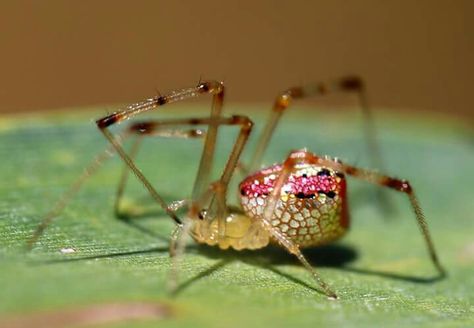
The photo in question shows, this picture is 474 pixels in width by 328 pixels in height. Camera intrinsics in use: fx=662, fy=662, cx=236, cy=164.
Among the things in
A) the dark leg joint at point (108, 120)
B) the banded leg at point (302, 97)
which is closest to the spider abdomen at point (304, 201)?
the banded leg at point (302, 97)

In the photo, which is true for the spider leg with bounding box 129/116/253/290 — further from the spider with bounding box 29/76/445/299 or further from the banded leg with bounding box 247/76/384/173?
the banded leg with bounding box 247/76/384/173

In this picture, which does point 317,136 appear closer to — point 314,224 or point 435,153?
point 435,153

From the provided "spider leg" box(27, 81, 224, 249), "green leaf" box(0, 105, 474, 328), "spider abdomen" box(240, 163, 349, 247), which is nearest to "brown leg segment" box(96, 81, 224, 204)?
"spider leg" box(27, 81, 224, 249)

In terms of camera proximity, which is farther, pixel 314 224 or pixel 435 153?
pixel 435 153

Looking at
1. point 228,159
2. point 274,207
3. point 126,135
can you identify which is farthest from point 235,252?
point 126,135

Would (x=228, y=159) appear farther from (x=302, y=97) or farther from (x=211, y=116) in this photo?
(x=302, y=97)

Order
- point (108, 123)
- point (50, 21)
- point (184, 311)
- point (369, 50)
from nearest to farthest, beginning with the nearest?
1. point (184, 311)
2. point (108, 123)
3. point (50, 21)
4. point (369, 50)

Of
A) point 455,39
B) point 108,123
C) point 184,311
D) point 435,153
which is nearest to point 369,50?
point 455,39
